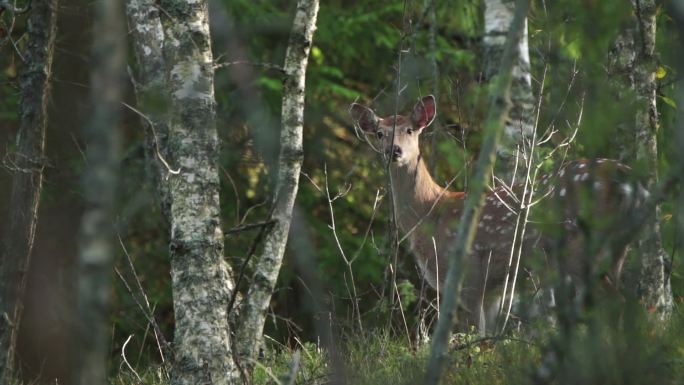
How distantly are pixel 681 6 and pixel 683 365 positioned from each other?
204cm

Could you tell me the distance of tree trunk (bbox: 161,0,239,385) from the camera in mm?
5168

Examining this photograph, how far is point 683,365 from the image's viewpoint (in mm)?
4445

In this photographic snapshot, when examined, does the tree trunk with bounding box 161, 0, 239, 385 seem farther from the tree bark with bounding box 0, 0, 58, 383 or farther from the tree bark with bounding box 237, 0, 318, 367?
the tree bark with bounding box 0, 0, 58, 383

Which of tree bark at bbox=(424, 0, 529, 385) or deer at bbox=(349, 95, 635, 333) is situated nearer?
tree bark at bbox=(424, 0, 529, 385)

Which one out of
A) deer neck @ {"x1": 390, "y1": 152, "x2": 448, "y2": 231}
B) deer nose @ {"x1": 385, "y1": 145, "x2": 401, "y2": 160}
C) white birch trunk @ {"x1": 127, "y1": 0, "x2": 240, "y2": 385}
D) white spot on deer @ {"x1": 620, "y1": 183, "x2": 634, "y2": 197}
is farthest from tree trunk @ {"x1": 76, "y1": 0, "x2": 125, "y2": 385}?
deer neck @ {"x1": 390, "y1": 152, "x2": 448, "y2": 231}

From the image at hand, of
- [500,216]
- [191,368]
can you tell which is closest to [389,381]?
[191,368]

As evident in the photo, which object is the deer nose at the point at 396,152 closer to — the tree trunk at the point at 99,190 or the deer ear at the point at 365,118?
the deer ear at the point at 365,118

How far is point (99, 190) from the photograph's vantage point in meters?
2.19

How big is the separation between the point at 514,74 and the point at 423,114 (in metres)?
1.04

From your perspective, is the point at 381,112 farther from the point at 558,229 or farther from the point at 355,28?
the point at 558,229

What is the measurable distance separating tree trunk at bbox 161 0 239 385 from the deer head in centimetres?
395

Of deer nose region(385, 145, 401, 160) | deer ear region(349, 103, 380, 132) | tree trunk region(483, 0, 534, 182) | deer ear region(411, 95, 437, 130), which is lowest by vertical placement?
deer nose region(385, 145, 401, 160)

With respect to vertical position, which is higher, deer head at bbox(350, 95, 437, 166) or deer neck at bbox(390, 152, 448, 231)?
deer head at bbox(350, 95, 437, 166)

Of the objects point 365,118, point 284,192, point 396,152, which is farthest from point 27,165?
point 365,118
